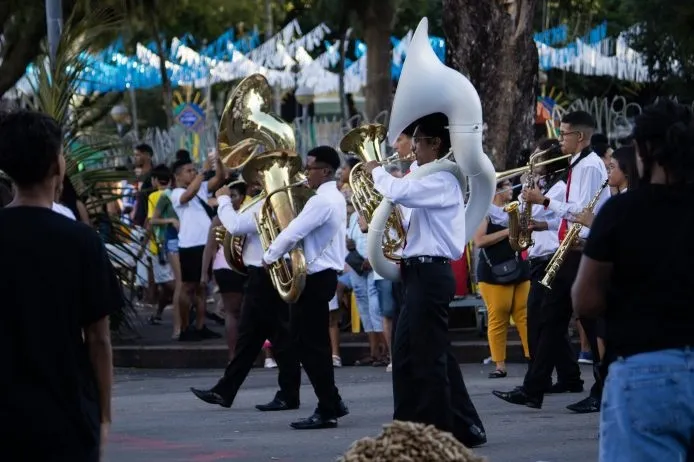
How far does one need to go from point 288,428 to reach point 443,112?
8.39 feet

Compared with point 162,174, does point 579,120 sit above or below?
above

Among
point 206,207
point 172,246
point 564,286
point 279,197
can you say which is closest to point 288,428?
point 279,197

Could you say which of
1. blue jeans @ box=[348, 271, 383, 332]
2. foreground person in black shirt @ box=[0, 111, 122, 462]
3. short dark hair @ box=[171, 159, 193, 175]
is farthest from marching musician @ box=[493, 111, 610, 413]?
short dark hair @ box=[171, 159, 193, 175]

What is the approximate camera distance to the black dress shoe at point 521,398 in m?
10.5

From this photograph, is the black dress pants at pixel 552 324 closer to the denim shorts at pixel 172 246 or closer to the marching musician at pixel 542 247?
the marching musician at pixel 542 247

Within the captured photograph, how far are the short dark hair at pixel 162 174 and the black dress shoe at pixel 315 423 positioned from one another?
7886 millimetres

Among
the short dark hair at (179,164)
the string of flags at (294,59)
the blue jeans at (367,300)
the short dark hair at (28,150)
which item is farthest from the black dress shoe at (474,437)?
the string of flags at (294,59)

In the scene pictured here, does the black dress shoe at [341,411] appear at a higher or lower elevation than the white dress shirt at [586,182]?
lower

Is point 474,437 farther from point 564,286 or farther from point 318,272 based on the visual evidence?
point 318,272

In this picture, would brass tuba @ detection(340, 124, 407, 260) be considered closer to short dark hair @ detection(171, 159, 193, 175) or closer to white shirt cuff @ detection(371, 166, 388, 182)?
white shirt cuff @ detection(371, 166, 388, 182)

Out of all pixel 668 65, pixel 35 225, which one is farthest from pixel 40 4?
pixel 35 225

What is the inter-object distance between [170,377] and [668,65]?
18.6 m

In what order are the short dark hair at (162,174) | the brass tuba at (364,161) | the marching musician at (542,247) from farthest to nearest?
the short dark hair at (162,174) → the marching musician at (542,247) → the brass tuba at (364,161)

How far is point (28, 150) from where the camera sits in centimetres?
480
